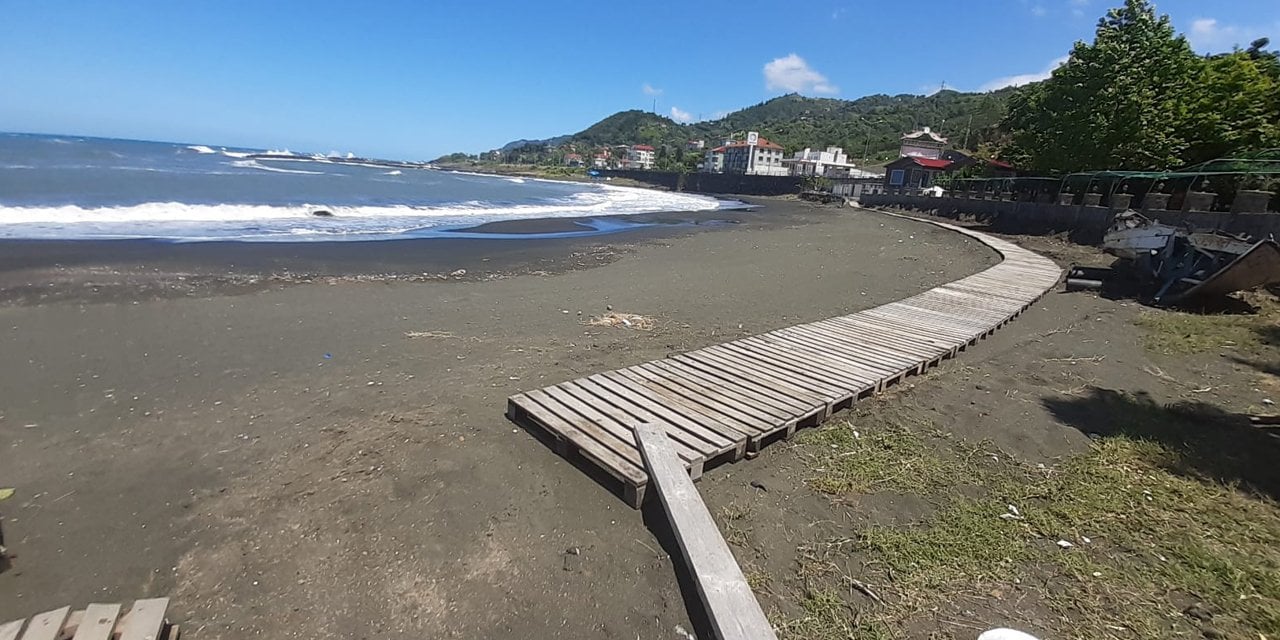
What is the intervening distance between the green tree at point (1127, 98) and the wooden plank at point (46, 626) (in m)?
28.3

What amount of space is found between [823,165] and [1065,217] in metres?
84.4

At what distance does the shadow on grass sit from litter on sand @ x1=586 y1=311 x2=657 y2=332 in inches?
204

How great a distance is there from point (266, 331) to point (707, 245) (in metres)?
14.7

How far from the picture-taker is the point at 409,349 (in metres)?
7.16

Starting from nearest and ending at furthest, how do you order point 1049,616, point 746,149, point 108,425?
1. point 1049,616
2. point 108,425
3. point 746,149

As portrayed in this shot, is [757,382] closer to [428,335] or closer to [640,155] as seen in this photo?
[428,335]

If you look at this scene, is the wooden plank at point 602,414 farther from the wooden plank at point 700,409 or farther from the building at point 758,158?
the building at point 758,158

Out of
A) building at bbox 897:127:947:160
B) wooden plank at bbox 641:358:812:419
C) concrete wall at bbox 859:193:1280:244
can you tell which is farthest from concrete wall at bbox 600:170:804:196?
wooden plank at bbox 641:358:812:419

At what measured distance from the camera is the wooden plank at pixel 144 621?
8.18ft

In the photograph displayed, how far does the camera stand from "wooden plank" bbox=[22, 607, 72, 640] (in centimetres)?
240

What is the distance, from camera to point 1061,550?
3348 millimetres

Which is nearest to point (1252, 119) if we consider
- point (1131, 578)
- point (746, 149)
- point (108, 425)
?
point (1131, 578)

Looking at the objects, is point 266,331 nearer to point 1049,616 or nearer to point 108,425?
point 108,425

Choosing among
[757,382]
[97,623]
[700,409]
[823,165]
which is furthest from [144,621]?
[823,165]
